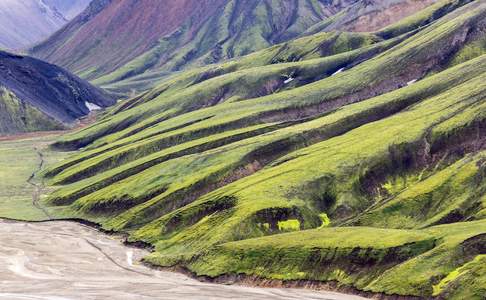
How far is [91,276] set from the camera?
154 metres

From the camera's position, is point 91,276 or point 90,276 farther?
point 90,276

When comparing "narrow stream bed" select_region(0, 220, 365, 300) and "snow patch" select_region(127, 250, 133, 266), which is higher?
"narrow stream bed" select_region(0, 220, 365, 300)

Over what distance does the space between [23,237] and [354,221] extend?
87.0 meters

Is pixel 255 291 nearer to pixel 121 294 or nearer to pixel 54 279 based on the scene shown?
pixel 121 294

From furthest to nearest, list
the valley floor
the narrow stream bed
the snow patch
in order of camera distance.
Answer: the snow patch, the valley floor, the narrow stream bed

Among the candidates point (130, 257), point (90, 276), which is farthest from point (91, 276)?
point (130, 257)

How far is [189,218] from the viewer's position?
188 meters

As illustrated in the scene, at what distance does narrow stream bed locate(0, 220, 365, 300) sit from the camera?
136375 mm

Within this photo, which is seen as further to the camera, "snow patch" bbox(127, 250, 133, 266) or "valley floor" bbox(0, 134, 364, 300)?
"snow patch" bbox(127, 250, 133, 266)

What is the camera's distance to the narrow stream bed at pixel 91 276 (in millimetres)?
136375

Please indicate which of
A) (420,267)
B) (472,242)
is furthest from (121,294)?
(472,242)

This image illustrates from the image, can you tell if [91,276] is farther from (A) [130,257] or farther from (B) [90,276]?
(A) [130,257]

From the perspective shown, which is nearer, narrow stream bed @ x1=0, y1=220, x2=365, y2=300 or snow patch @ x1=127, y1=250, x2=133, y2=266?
narrow stream bed @ x1=0, y1=220, x2=365, y2=300

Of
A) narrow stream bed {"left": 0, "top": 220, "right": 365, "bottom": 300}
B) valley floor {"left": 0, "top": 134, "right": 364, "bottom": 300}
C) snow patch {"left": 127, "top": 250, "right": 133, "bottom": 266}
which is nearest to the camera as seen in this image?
narrow stream bed {"left": 0, "top": 220, "right": 365, "bottom": 300}
